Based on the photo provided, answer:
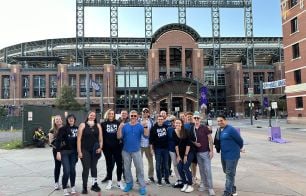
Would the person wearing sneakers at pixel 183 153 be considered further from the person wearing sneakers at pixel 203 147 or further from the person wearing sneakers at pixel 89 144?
the person wearing sneakers at pixel 89 144

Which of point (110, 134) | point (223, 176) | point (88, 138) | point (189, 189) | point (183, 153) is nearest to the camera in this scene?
point (88, 138)

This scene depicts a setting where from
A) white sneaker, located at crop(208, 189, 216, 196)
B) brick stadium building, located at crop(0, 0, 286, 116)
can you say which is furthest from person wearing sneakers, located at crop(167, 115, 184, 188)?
brick stadium building, located at crop(0, 0, 286, 116)

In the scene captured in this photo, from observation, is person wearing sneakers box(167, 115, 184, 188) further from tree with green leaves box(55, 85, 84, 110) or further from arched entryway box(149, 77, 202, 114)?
arched entryway box(149, 77, 202, 114)

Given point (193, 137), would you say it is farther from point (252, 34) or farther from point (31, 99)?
point (252, 34)

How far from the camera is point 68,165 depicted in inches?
326

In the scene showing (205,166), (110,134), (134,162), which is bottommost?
(205,166)

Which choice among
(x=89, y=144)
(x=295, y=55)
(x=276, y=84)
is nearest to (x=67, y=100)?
(x=276, y=84)

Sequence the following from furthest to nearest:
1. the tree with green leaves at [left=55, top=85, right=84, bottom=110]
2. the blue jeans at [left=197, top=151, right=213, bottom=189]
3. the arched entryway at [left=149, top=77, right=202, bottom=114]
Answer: the arched entryway at [left=149, top=77, right=202, bottom=114]
the tree with green leaves at [left=55, top=85, right=84, bottom=110]
the blue jeans at [left=197, top=151, right=213, bottom=189]

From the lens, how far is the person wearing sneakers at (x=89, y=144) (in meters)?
8.20

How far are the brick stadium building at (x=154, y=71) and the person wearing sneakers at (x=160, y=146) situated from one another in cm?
6485

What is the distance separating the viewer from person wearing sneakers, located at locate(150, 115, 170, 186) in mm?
9133

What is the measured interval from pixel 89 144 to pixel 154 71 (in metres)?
74.3

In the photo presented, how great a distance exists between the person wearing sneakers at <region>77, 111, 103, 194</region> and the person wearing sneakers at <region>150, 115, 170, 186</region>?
143 cm

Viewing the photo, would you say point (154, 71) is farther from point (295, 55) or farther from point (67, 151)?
point (67, 151)
